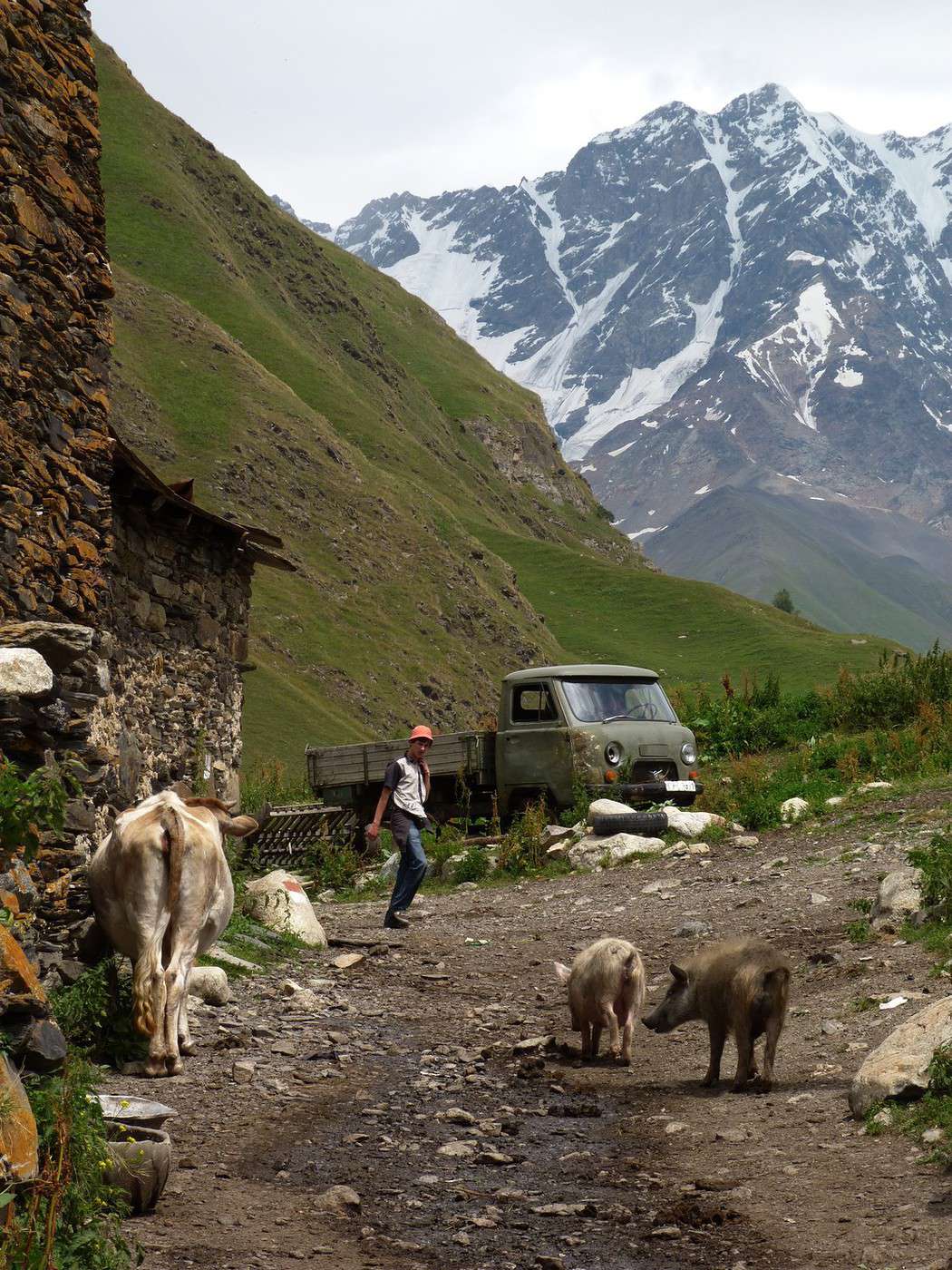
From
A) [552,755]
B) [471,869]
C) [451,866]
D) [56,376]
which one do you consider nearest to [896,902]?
[471,869]

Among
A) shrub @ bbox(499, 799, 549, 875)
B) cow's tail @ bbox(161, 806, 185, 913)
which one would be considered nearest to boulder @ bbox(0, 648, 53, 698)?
cow's tail @ bbox(161, 806, 185, 913)

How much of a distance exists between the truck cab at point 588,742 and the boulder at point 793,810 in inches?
48.7

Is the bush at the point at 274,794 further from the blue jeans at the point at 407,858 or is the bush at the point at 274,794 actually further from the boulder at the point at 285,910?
the boulder at the point at 285,910

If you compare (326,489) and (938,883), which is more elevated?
(326,489)

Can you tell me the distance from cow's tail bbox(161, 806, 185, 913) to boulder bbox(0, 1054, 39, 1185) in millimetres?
2981

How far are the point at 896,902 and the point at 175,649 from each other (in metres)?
11.8

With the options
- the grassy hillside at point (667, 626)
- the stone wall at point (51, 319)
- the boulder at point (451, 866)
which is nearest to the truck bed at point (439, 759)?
the boulder at point (451, 866)

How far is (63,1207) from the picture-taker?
16.4 feet

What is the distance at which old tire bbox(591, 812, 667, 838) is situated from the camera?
1792 centimetres

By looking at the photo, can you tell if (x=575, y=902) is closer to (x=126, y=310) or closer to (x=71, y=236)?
(x=71, y=236)

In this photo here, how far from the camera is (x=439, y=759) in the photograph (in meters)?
19.9

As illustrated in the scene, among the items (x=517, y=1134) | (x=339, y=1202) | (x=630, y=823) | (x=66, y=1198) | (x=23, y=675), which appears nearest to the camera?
(x=66, y=1198)

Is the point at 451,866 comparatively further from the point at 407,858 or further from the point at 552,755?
the point at 407,858

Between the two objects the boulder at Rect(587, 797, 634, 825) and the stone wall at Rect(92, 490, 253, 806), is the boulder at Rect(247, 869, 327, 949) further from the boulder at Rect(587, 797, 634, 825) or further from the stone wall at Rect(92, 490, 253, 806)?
the boulder at Rect(587, 797, 634, 825)
